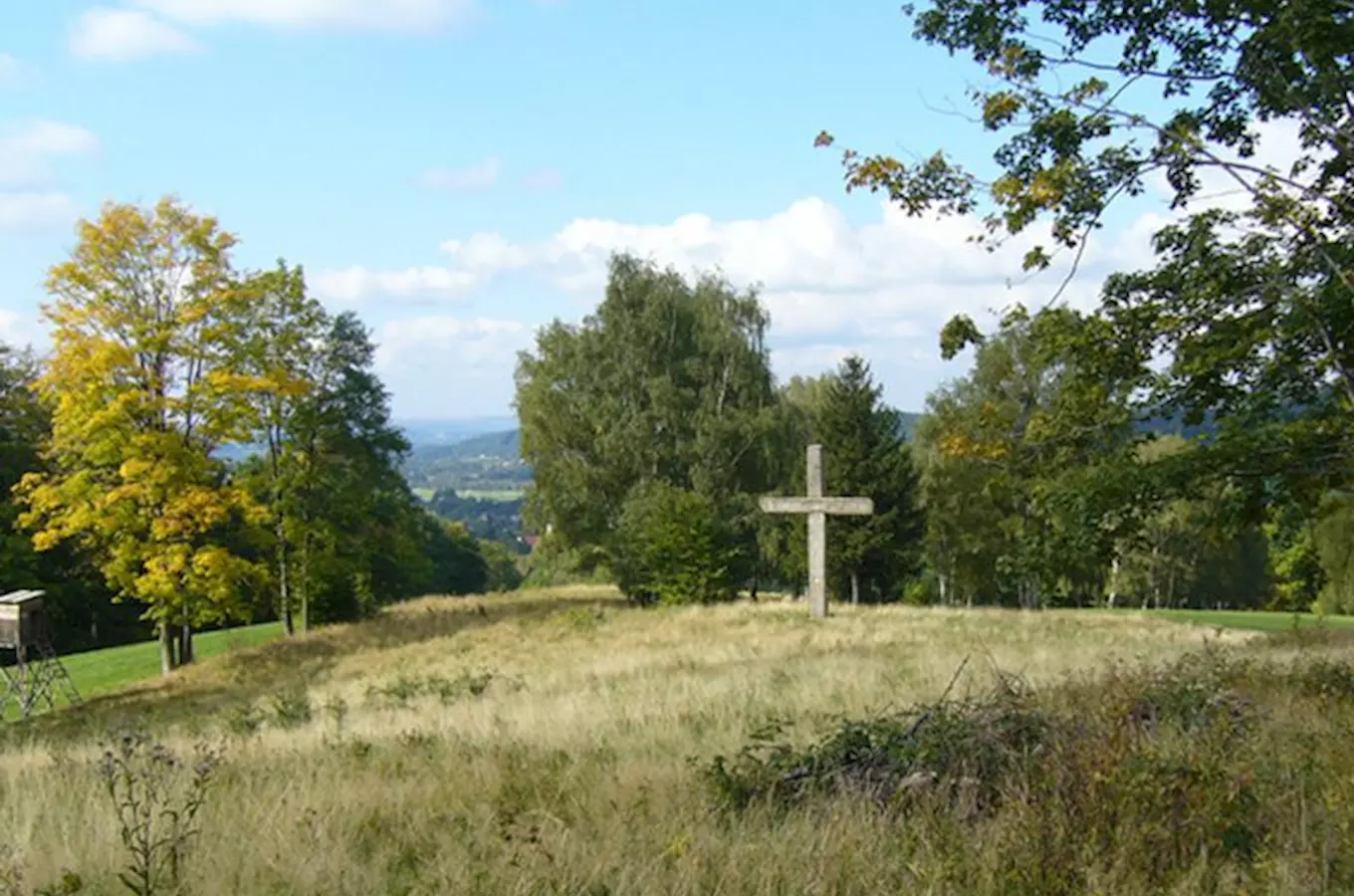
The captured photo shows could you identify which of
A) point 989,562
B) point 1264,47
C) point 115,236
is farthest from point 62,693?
point 989,562


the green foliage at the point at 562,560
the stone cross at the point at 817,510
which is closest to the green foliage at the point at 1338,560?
the stone cross at the point at 817,510

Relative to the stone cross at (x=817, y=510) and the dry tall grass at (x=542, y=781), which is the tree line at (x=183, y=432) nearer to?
the dry tall grass at (x=542, y=781)

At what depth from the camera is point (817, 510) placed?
918 inches

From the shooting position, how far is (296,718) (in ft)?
39.0

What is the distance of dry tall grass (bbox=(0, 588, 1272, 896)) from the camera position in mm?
4156

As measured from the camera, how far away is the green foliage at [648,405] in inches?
1419

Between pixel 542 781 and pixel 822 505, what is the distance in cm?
1774

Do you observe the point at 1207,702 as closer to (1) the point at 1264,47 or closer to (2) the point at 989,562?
(1) the point at 1264,47

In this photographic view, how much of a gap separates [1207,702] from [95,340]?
73.4 feet

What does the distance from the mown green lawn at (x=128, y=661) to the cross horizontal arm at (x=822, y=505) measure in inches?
578

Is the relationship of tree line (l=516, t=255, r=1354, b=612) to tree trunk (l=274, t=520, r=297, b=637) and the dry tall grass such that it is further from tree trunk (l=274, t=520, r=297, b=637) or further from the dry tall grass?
the dry tall grass

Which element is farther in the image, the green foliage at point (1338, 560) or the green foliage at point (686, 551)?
the green foliage at point (1338, 560)

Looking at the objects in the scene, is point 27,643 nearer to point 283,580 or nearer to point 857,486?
point 283,580

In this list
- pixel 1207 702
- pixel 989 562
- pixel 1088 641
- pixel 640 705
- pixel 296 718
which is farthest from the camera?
pixel 989 562
